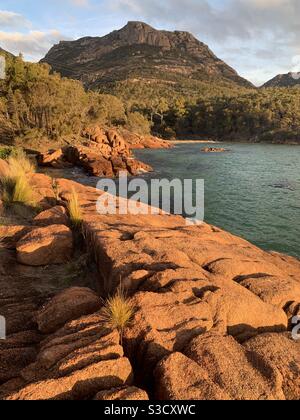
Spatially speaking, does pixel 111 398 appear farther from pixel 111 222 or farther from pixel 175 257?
pixel 111 222

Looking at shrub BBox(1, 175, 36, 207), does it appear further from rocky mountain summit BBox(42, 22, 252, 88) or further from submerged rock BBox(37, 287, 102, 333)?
rocky mountain summit BBox(42, 22, 252, 88)

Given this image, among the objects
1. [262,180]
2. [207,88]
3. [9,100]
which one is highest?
[207,88]

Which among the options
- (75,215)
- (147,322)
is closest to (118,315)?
(147,322)

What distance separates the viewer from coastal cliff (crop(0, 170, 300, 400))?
119 inches

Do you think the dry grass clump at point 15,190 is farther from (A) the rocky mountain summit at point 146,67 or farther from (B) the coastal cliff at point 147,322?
(A) the rocky mountain summit at point 146,67

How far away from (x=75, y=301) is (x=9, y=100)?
132 feet

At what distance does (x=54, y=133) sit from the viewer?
136 ft

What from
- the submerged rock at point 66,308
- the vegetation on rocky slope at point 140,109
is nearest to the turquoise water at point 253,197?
the submerged rock at point 66,308

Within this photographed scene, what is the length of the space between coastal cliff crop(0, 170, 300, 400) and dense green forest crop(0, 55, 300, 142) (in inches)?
1386

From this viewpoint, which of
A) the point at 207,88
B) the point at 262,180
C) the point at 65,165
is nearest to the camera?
the point at 262,180

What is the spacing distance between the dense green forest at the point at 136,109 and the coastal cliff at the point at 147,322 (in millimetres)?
35195

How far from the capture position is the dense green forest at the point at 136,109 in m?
39.6

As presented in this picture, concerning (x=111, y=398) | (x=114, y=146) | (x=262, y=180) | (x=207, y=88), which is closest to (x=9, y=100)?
(x=114, y=146)

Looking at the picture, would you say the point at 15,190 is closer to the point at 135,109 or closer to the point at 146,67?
the point at 135,109
